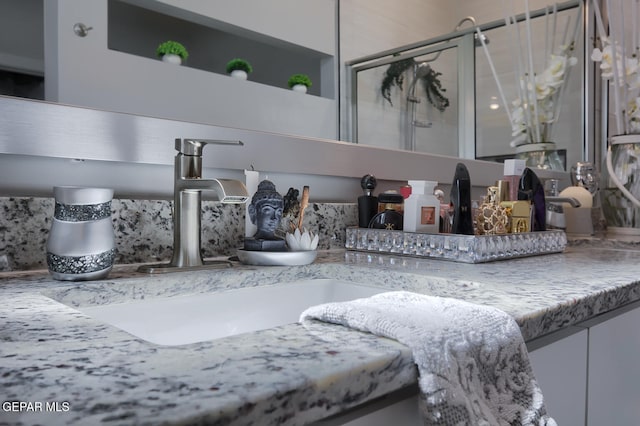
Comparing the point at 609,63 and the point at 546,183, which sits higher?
the point at 609,63

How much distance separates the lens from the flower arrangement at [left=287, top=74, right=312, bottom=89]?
111 cm

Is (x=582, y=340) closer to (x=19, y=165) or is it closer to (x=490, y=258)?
(x=490, y=258)

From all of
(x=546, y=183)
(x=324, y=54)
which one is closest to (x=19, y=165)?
(x=324, y=54)

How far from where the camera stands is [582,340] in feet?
1.84

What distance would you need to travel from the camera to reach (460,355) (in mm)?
358

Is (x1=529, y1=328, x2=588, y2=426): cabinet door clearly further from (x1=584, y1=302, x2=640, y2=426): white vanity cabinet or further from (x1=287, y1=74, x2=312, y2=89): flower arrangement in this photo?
(x1=287, y1=74, x2=312, y2=89): flower arrangement

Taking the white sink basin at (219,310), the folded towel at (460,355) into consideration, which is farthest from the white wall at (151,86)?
the folded towel at (460,355)

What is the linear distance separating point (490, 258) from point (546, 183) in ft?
2.92

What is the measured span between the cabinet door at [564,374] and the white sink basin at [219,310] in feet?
0.87

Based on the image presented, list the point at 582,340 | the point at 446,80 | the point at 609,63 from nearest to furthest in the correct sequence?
the point at 582,340, the point at 609,63, the point at 446,80

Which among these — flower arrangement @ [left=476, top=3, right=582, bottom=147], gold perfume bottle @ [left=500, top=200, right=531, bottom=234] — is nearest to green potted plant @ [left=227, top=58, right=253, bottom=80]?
gold perfume bottle @ [left=500, top=200, right=531, bottom=234]

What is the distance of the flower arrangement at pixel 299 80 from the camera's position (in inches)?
43.8

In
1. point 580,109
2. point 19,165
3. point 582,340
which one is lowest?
point 582,340

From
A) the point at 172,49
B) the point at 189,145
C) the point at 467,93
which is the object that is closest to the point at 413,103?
the point at 467,93
